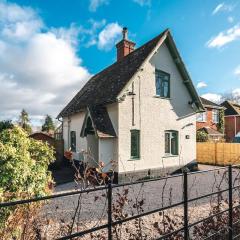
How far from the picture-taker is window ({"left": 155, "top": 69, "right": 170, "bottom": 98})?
1677 centimetres

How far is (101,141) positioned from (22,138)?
8300 mm

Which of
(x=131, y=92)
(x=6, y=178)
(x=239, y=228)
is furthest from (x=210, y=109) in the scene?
(x=6, y=178)

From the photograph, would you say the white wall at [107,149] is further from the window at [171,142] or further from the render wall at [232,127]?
the render wall at [232,127]

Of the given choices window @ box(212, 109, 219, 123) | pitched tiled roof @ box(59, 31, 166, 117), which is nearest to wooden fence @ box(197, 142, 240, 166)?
pitched tiled roof @ box(59, 31, 166, 117)

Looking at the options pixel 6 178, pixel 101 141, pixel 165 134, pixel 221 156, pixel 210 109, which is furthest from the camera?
pixel 210 109

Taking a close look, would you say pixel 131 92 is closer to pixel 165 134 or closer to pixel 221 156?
pixel 165 134

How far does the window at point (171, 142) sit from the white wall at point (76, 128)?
17.3 feet

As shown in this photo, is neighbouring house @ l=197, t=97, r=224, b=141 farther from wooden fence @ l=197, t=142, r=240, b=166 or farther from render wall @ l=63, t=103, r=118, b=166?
render wall @ l=63, t=103, r=118, b=166

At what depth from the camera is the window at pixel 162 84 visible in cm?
1677

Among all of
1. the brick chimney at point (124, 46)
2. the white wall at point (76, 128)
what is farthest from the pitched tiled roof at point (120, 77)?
the brick chimney at point (124, 46)

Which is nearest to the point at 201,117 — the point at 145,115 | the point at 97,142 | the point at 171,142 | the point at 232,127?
the point at 232,127

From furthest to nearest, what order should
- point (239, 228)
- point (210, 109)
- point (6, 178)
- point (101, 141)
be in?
point (210, 109) → point (101, 141) → point (239, 228) → point (6, 178)

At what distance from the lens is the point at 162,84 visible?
1709 centimetres

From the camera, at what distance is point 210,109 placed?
113ft
